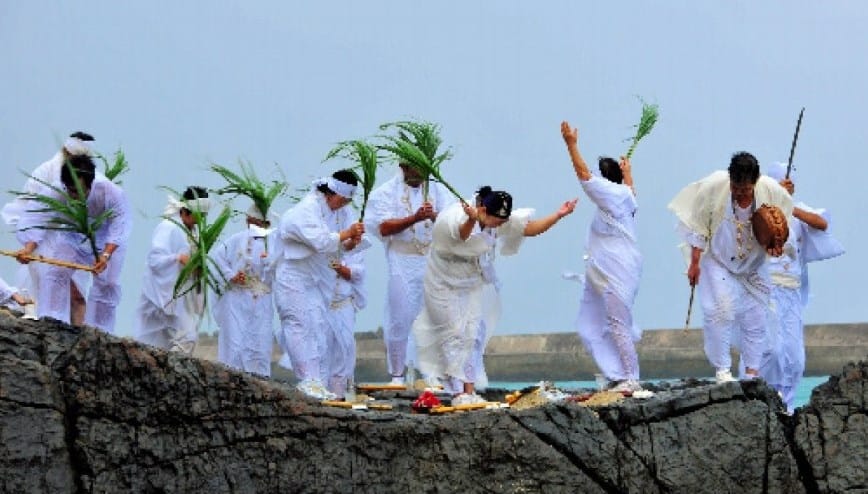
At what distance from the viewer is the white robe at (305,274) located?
1375 cm

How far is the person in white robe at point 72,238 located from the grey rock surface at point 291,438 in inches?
115

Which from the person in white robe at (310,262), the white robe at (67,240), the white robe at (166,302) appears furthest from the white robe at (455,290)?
the white robe at (166,302)

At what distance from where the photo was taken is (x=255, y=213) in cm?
1603

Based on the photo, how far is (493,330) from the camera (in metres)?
14.1

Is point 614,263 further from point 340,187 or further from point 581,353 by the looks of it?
point 581,353

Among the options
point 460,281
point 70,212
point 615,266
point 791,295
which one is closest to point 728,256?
point 615,266

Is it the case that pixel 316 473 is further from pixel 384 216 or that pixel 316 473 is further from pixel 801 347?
pixel 801 347

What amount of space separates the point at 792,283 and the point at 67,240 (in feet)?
19.6

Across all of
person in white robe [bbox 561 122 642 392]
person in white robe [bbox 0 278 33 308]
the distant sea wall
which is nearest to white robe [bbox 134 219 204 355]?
person in white robe [bbox 0 278 33 308]

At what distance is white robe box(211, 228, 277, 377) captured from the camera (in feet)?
54.1

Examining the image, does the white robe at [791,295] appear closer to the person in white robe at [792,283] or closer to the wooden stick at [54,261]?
the person in white robe at [792,283]

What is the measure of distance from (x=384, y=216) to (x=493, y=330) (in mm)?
2003

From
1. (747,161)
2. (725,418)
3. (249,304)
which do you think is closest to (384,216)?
(249,304)

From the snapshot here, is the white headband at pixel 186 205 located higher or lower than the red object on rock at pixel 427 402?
higher
